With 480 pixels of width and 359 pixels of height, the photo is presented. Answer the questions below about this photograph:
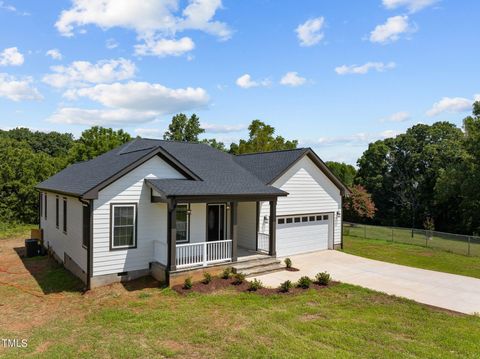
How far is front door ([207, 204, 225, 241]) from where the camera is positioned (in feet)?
48.3

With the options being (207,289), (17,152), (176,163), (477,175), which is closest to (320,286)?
(207,289)

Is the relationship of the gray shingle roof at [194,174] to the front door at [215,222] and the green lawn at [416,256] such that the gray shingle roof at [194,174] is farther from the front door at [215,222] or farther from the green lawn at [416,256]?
the green lawn at [416,256]

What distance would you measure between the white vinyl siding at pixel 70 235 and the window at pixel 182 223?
10.9 ft

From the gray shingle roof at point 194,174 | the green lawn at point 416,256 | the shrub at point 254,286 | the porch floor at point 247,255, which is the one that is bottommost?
the green lawn at point 416,256

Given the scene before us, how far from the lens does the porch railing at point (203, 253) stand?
1248 cm

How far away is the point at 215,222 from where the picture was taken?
14984 mm

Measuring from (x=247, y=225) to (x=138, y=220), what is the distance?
571cm

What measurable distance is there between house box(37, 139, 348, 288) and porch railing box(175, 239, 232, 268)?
36 millimetres

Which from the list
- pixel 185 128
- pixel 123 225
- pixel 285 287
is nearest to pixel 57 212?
pixel 123 225

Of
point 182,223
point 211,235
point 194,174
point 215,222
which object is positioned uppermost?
point 194,174

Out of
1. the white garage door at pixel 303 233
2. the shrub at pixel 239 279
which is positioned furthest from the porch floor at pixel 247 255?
the shrub at pixel 239 279

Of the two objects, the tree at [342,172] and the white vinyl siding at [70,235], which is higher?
the tree at [342,172]

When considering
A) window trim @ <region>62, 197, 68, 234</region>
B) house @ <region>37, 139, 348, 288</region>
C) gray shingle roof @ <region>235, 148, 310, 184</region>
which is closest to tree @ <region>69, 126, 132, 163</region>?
house @ <region>37, 139, 348, 288</region>

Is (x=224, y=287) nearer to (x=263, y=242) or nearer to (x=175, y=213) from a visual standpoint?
(x=175, y=213)
